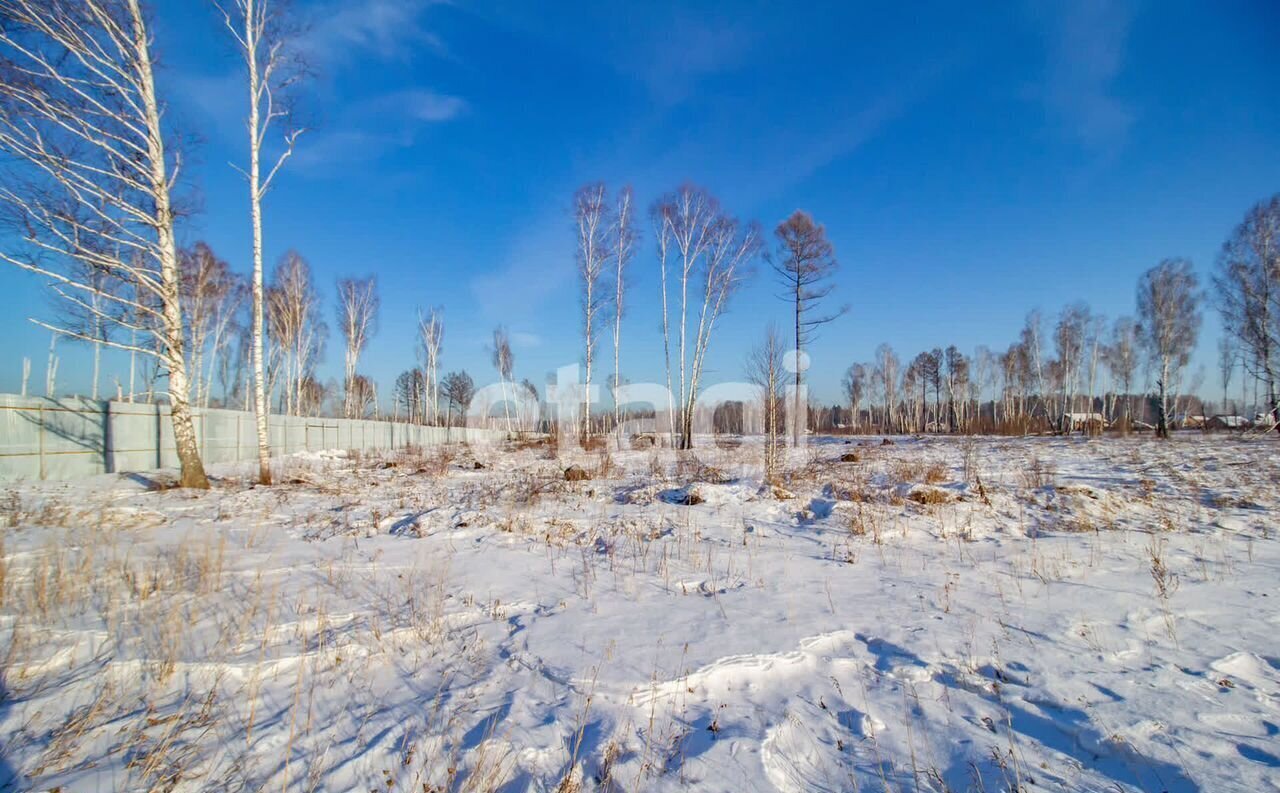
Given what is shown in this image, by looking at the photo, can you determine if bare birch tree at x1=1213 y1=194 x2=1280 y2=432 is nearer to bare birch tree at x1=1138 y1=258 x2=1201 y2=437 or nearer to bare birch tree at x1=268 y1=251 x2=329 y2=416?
bare birch tree at x1=1138 y1=258 x2=1201 y2=437

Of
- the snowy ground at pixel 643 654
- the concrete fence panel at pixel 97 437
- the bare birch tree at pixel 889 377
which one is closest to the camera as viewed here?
the snowy ground at pixel 643 654

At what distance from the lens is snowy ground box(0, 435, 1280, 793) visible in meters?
2.01

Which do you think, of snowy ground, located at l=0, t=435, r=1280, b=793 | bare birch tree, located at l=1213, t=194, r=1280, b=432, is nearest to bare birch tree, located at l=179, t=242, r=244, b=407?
snowy ground, located at l=0, t=435, r=1280, b=793

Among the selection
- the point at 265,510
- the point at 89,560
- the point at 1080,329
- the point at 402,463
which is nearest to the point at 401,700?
the point at 89,560

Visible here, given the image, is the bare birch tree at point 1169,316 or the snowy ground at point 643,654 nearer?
the snowy ground at point 643,654

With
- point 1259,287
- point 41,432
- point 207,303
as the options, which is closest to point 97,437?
point 41,432

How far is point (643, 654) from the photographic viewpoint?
2990 millimetres

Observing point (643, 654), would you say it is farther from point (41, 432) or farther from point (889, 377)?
point (889, 377)

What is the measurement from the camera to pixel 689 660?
2902 mm

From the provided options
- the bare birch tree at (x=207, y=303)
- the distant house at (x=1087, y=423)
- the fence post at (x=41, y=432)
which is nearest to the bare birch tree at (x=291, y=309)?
the bare birch tree at (x=207, y=303)

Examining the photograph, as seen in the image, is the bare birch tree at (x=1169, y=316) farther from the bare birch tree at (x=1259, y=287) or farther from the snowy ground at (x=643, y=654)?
the snowy ground at (x=643, y=654)

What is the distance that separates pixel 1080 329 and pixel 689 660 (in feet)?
146

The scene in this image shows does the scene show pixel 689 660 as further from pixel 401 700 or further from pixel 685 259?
pixel 685 259

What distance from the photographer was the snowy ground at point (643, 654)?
201cm
